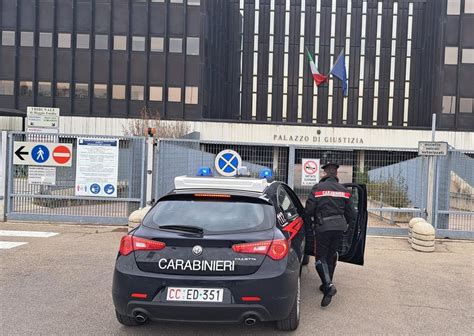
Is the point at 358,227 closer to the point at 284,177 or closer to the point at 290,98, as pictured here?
the point at 284,177

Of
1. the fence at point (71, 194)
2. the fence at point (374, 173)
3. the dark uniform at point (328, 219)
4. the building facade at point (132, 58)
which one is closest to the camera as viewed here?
the dark uniform at point (328, 219)

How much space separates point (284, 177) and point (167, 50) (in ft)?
103

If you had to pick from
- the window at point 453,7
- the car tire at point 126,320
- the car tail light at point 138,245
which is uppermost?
the window at point 453,7

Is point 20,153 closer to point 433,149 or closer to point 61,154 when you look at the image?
point 61,154

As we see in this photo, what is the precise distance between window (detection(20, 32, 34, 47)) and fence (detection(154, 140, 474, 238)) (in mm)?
33013

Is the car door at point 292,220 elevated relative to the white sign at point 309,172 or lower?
lower

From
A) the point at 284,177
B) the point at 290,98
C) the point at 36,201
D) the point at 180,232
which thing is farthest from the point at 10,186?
the point at 290,98

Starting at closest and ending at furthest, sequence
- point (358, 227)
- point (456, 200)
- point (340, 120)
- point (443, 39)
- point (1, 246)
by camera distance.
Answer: point (358, 227) → point (1, 246) → point (456, 200) → point (443, 39) → point (340, 120)

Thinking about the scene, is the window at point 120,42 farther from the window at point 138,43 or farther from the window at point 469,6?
the window at point 469,6

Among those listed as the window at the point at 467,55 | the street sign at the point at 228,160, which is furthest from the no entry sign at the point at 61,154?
the window at the point at 467,55

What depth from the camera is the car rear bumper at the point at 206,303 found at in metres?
4.01

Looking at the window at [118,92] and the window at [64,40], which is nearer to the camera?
the window at [64,40]

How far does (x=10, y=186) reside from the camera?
36.0 feet

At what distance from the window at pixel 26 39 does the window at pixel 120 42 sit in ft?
22.4
